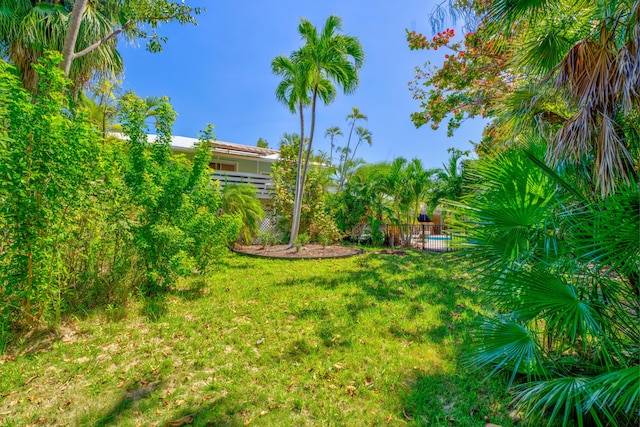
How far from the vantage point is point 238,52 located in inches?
382

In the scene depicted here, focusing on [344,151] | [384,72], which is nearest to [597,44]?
[384,72]

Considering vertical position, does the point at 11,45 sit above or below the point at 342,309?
above

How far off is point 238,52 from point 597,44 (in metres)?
9.90

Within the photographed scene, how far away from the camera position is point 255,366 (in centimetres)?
300

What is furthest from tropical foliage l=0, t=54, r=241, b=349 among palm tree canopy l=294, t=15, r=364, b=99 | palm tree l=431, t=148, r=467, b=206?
palm tree l=431, t=148, r=467, b=206

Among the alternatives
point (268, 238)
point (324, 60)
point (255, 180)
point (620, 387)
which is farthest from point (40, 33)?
point (620, 387)

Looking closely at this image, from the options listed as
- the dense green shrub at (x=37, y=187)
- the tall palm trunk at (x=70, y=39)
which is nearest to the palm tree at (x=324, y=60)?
the tall palm trunk at (x=70, y=39)

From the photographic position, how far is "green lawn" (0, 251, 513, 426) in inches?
91.4

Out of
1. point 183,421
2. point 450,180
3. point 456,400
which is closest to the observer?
point 183,421

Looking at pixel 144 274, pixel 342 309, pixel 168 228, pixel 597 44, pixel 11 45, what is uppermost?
pixel 11 45

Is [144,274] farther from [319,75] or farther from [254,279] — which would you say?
[319,75]

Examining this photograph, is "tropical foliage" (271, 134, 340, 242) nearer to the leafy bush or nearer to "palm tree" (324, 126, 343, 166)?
the leafy bush

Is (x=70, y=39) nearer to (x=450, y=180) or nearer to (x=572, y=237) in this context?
(x=572, y=237)

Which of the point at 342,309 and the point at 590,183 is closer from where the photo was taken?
the point at 590,183
